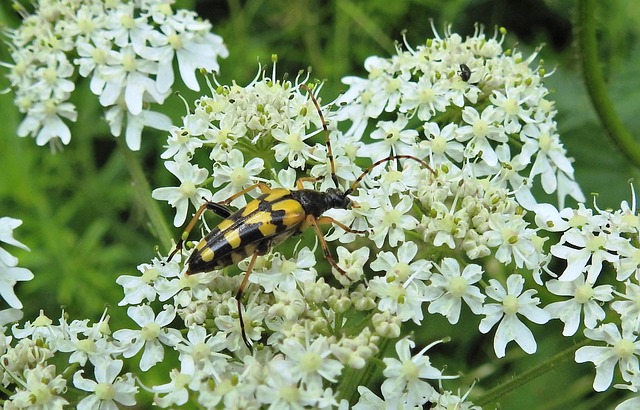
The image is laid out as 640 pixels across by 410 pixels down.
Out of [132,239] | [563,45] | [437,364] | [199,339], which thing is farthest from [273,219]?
[563,45]

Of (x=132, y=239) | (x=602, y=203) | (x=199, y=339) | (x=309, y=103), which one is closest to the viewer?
(x=199, y=339)

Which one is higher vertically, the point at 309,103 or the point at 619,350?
the point at 309,103

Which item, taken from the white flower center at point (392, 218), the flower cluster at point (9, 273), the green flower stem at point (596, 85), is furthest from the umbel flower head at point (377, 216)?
the flower cluster at point (9, 273)

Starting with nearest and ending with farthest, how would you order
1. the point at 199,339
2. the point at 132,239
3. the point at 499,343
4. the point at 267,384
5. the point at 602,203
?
the point at 267,384, the point at 199,339, the point at 499,343, the point at 602,203, the point at 132,239

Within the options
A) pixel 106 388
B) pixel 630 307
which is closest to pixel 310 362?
pixel 106 388

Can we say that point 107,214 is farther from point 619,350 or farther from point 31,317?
point 619,350

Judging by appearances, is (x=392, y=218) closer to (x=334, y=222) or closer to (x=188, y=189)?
(x=334, y=222)
